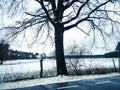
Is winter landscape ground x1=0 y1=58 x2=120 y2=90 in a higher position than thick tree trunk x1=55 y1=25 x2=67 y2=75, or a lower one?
lower

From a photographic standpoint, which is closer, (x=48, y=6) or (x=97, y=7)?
(x=97, y=7)

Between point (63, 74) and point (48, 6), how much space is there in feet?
21.4

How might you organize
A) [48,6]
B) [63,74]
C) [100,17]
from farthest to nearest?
[48,6]
[100,17]
[63,74]

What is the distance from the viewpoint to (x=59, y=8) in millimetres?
19188

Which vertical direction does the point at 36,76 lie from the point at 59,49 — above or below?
below

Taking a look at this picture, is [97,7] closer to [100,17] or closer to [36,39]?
[100,17]

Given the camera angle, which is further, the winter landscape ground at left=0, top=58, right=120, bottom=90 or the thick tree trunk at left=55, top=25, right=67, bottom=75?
the thick tree trunk at left=55, top=25, right=67, bottom=75

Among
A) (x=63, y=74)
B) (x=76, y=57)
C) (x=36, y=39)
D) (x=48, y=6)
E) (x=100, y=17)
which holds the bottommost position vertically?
(x=63, y=74)

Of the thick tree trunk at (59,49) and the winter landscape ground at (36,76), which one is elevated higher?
the thick tree trunk at (59,49)

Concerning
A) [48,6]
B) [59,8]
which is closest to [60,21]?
[59,8]

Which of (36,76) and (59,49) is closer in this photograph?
(36,76)

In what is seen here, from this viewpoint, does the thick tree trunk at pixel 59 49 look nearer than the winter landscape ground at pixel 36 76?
No

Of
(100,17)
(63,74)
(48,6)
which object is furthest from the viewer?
(48,6)

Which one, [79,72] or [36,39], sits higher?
[36,39]
